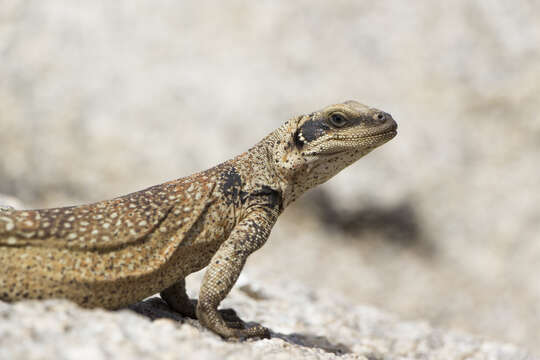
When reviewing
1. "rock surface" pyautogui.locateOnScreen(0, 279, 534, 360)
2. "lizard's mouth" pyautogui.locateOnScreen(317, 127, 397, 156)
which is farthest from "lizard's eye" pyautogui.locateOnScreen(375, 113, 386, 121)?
"rock surface" pyautogui.locateOnScreen(0, 279, 534, 360)

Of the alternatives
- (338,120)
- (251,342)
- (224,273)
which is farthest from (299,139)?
(251,342)

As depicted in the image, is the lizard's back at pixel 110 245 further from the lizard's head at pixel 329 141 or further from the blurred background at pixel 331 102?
the blurred background at pixel 331 102

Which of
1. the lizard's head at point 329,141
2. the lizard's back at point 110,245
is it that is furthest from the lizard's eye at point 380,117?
the lizard's back at point 110,245

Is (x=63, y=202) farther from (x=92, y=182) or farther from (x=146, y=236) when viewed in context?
(x=146, y=236)

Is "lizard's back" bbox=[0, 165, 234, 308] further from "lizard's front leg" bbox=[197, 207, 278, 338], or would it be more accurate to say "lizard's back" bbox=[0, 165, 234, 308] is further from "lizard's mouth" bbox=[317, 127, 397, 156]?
"lizard's mouth" bbox=[317, 127, 397, 156]

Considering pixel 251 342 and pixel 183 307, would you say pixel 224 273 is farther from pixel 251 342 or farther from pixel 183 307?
pixel 183 307
